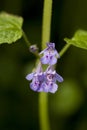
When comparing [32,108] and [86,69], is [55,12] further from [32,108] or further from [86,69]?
[32,108]

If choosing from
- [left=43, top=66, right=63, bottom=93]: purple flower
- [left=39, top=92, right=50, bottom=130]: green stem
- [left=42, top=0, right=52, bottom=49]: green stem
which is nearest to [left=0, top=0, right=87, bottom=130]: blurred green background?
[left=39, top=92, right=50, bottom=130]: green stem

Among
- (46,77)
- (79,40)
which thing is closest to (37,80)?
(46,77)

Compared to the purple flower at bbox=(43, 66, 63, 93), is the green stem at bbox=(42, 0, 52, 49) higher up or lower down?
higher up

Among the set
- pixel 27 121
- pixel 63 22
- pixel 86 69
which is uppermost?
pixel 63 22

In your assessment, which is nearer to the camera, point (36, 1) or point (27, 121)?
point (27, 121)

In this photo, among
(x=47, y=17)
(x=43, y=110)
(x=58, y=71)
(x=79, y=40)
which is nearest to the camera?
(x=79, y=40)


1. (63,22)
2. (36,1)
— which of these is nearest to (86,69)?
(63,22)

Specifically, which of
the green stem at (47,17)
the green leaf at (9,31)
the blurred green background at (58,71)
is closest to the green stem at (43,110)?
the green stem at (47,17)

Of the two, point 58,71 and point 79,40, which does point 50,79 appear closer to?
point 79,40

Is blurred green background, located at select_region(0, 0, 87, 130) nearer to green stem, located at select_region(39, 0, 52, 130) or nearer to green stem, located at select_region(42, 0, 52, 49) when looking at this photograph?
green stem, located at select_region(39, 0, 52, 130)
